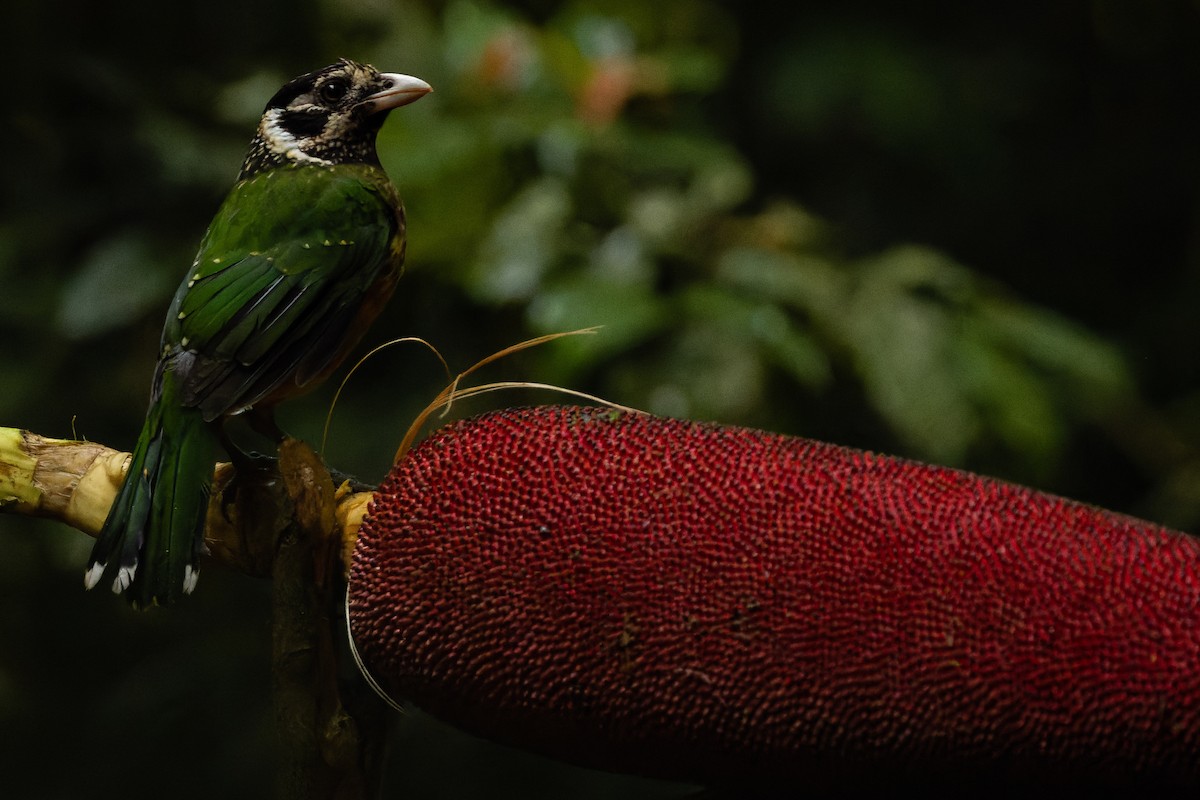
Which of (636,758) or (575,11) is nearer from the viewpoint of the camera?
A: (636,758)

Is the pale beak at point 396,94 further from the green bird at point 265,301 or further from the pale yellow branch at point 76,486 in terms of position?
the pale yellow branch at point 76,486

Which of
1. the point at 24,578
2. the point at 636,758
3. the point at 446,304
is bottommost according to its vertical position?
the point at 24,578

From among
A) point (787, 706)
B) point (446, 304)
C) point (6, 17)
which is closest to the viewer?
A: point (787, 706)

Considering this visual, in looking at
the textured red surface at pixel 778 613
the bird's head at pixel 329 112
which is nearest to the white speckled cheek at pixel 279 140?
the bird's head at pixel 329 112

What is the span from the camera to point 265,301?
3.50ft

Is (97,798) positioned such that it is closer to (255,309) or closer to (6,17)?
(6,17)

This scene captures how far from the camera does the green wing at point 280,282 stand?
1044 mm

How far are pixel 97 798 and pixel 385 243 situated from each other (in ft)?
4.83

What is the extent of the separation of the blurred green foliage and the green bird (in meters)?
0.48

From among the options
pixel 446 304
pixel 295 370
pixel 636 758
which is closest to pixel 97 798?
pixel 446 304

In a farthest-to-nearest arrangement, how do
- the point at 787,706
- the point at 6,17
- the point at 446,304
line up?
the point at 6,17 < the point at 446,304 < the point at 787,706

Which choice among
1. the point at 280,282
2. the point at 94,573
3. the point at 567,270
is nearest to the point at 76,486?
the point at 94,573

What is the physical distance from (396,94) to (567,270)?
58 centimetres

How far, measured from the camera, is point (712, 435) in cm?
96
